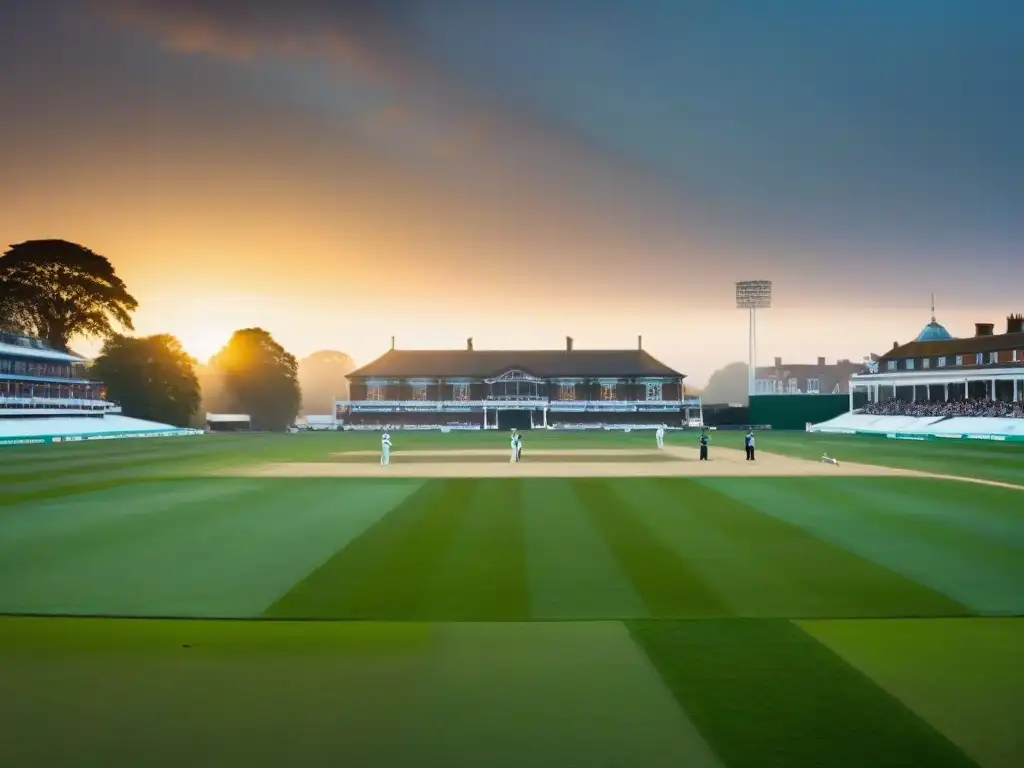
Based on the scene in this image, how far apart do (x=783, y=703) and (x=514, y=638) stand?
3413mm

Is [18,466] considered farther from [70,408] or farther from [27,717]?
[70,408]

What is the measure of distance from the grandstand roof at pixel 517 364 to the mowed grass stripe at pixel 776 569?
91.7 meters

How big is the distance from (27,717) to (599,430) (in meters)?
101

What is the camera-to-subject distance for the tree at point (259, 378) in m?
120

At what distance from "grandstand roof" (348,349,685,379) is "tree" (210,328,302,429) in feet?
42.4

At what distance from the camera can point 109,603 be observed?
12.1 metres

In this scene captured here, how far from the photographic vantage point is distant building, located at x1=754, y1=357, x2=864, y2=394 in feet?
546

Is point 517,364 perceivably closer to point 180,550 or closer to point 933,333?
point 933,333

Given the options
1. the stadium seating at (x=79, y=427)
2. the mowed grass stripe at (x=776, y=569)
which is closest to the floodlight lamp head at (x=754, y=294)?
the stadium seating at (x=79, y=427)

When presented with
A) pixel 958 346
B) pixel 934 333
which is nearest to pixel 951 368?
pixel 958 346

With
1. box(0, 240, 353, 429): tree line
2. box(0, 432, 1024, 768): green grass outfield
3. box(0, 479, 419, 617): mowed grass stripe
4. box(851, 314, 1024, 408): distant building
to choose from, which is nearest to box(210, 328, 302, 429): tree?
Answer: box(0, 240, 353, 429): tree line

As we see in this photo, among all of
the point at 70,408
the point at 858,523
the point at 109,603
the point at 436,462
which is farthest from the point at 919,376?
the point at 109,603

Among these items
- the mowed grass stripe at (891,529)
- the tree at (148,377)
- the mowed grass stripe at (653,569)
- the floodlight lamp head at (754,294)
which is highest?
the floodlight lamp head at (754,294)

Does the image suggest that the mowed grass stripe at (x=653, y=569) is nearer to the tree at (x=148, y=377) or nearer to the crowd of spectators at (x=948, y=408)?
the crowd of spectators at (x=948, y=408)
